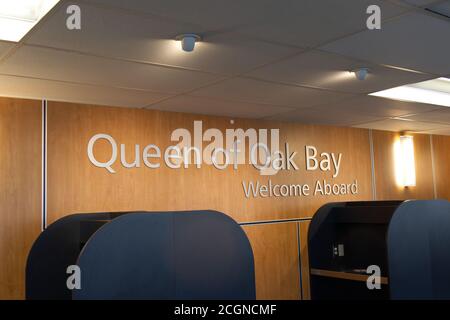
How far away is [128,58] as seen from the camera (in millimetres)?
2840

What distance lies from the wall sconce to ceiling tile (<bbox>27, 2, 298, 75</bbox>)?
153 inches

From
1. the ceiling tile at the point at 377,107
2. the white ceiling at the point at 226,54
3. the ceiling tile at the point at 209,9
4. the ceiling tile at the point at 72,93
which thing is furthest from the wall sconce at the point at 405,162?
the ceiling tile at the point at 209,9

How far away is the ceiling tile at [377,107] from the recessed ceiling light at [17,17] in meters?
2.72

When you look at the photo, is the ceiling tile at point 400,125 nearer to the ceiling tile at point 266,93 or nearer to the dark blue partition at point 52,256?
the ceiling tile at point 266,93

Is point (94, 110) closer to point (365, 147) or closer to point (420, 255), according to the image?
point (420, 255)

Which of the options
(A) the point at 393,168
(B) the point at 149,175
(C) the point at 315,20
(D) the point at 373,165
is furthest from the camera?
(A) the point at 393,168

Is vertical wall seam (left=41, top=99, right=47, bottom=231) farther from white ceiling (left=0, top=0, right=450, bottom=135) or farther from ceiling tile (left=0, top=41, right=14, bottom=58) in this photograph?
ceiling tile (left=0, top=41, right=14, bottom=58)

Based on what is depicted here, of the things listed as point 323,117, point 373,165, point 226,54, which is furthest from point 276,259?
point 226,54

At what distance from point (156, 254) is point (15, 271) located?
158cm

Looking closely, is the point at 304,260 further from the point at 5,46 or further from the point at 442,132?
the point at 5,46

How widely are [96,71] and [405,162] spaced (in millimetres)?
4629

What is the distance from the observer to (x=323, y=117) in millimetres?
5078
